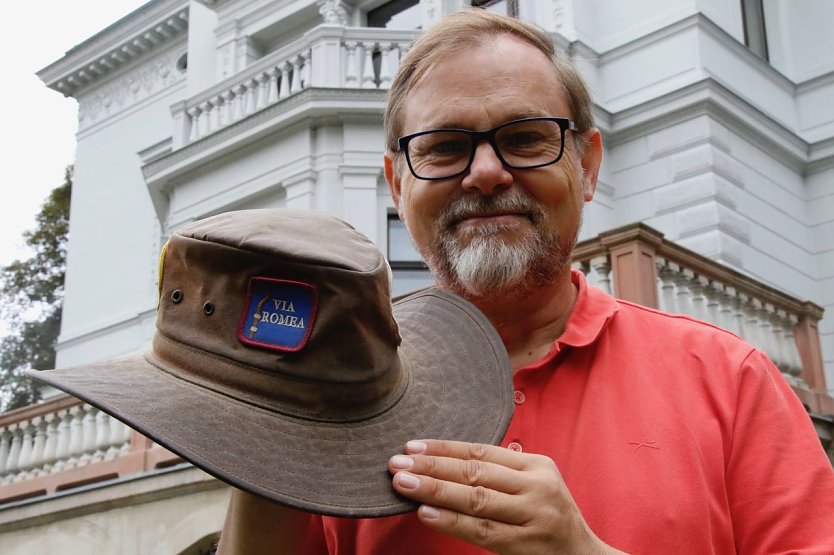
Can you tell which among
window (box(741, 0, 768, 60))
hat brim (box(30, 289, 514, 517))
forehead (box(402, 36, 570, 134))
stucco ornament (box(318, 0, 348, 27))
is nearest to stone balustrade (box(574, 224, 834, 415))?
forehead (box(402, 36, 570, 134))

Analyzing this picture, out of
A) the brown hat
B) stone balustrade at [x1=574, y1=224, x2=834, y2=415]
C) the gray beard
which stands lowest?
the brown hat

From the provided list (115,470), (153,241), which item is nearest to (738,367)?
(115,470)

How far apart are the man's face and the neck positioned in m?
0.03

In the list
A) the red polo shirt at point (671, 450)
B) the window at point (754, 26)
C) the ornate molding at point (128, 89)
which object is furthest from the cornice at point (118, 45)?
the red polo shirt at point (671, 450)

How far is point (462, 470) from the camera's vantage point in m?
1.12

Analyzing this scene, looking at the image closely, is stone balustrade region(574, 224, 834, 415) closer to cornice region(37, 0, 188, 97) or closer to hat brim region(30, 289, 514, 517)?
hat brim region(30, 289, 514, 517)

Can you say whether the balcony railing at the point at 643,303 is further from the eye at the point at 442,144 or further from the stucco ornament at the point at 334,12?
the stucco ornament at the point at 334,12

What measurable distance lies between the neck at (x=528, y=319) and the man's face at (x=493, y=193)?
0.03 meters

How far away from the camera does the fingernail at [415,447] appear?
3.72ft

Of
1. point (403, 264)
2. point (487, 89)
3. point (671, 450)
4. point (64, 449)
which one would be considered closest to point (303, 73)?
point (403, 264)

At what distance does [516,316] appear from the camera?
1.74 metres

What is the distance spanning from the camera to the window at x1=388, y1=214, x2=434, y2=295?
10.3 metres

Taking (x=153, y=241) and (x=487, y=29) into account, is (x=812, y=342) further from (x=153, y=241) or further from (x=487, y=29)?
(x=153, y=241)

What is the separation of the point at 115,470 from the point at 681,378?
7.27 meters
